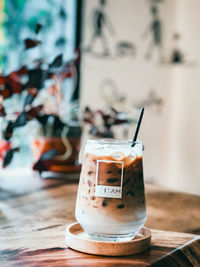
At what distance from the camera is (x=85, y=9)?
3.09m

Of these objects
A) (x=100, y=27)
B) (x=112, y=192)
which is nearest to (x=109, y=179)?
(x=112, y=192)

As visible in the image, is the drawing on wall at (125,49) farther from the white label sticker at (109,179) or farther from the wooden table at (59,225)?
the white label sticker at (109,179)

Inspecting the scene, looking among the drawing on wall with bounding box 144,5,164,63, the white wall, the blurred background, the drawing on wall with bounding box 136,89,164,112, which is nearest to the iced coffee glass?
the blurred background

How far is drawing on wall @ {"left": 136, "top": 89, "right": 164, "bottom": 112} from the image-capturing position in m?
3.56

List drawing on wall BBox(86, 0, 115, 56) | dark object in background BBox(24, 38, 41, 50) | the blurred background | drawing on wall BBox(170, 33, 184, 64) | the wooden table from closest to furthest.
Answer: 1. the wooden table
2. dark object in background BBox(24, 38, 41, 50)
3. the blurred background
4. drawing on wall BBox(86, 0, 115, 56)
5. drawing on wall BBox(170, 33, 184, 64)

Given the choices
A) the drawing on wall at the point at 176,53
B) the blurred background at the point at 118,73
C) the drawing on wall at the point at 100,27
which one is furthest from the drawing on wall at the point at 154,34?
the drawing on wall at the point at 100,27

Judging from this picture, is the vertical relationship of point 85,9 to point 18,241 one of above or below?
above

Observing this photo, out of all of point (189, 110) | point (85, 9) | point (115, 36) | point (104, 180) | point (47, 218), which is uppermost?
point (85, 9)

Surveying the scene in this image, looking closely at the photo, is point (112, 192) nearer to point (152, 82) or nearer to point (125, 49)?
point (125, 49)

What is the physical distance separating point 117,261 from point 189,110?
321cm

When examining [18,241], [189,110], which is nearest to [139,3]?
[189,110]

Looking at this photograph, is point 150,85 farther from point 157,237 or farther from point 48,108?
point 157,237

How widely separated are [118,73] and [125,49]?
23cm

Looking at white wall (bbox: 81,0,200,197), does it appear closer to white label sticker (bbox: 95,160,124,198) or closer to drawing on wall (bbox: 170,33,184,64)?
drawing on wall (bbox: 170,33,184,64)
